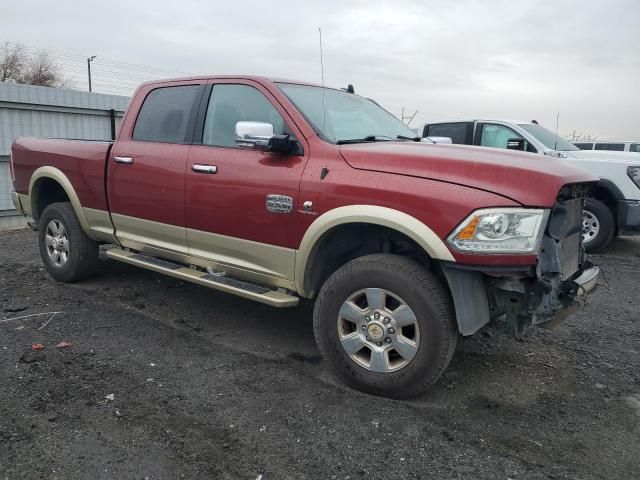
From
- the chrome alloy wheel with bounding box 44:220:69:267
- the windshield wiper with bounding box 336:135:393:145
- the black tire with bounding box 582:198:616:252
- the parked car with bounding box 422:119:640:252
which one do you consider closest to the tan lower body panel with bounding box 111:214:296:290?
the windshield wiper with bounding box 336:135:393:145

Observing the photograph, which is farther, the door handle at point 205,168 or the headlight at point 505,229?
the door handle at point 205,168

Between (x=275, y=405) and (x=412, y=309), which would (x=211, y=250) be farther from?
(x=412, y=309)

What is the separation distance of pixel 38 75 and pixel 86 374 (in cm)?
4754

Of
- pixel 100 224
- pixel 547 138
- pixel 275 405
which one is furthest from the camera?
pixel 547 138

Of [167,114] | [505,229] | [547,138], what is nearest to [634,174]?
[547,138]

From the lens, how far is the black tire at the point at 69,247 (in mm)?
5492

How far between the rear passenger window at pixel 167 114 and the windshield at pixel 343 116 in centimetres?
93

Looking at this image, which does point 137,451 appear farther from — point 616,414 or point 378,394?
point 616,414

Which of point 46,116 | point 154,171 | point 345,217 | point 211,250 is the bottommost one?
point 211,250

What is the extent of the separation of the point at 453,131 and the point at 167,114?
19.1 ft

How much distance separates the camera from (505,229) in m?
2.91

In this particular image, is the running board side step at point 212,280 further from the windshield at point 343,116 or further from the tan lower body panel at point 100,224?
the windshield at point 343,116

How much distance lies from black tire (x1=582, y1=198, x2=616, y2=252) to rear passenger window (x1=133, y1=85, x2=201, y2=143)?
579cm

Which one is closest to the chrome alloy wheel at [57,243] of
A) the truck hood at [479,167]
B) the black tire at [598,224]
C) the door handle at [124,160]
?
the door handle at [124,160]
